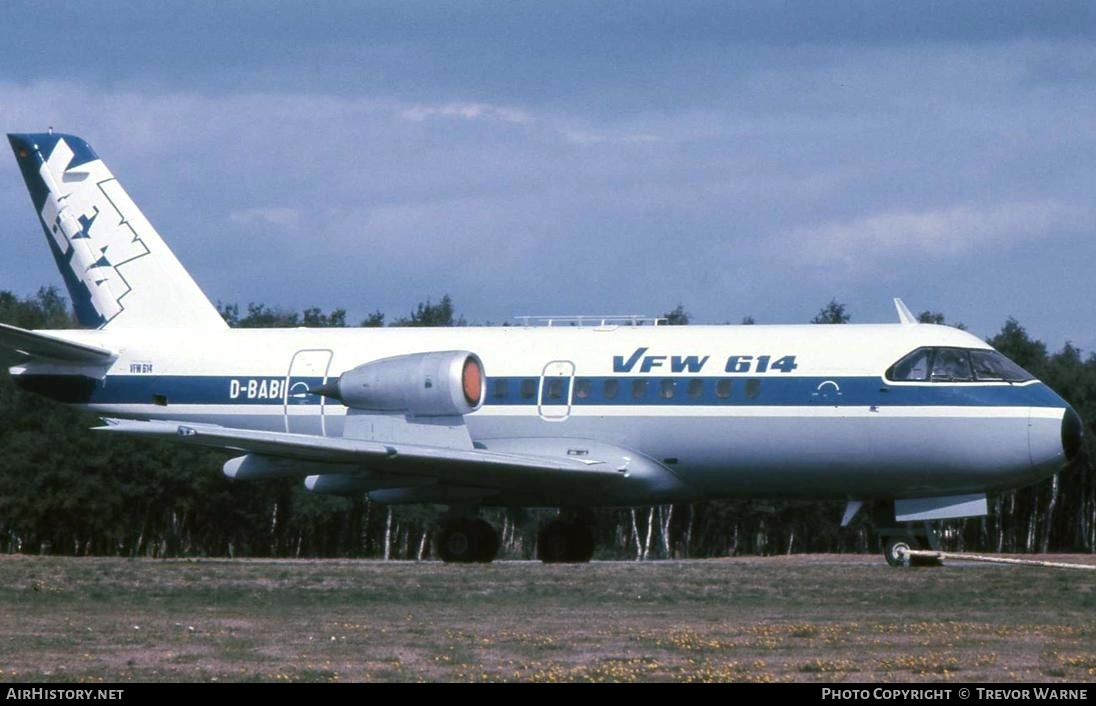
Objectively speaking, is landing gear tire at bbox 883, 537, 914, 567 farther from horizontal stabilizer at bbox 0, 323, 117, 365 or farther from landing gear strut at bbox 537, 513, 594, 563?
horizontal stabilizer at bbox 0, 323, 117, 365

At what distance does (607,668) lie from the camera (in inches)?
664

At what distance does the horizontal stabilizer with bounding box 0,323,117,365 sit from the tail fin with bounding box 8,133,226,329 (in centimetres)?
162

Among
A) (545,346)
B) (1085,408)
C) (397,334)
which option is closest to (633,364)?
(545,346)

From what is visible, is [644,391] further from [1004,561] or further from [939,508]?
[1004,561]

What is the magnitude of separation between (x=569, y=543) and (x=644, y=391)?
4.13 m

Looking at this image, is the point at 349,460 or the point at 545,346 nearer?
the point at 349,460

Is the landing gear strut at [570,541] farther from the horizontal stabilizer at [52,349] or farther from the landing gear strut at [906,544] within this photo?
the horizontal stabilizer at [52,349]

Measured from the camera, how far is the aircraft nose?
32344 mm

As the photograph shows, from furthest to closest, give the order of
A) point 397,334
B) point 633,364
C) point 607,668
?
point 397,334, point 633,364, point 607,668

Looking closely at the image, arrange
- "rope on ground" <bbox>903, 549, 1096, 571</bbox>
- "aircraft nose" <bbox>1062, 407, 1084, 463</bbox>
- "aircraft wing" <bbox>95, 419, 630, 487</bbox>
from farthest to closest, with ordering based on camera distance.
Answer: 1. "aircraft wing" <bbox>95, 419, 630, 487</bbox>
2. "aircraft nose" <bbox>1062, 407, 1084, 463</bbox>
3. "rope on ground" <bbox>903, 549, 1096, 571</bbox>

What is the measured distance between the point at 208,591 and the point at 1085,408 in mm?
54144

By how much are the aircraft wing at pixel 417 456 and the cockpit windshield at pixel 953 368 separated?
5554 millimetres

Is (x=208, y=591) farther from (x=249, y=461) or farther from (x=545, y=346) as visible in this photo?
(x=545, y=346)

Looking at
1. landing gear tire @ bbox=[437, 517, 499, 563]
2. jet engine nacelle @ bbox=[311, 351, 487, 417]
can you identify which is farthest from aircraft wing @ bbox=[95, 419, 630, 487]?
landing gear tire @ bbox=[437, 517, 499, 563]
